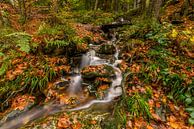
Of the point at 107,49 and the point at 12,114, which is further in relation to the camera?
the point at 107,49

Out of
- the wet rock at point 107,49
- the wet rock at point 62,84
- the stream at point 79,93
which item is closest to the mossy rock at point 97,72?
the stream at point 79,93

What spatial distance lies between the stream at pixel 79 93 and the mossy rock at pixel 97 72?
16 centimetres

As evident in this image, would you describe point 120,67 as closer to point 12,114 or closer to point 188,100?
point 188,100

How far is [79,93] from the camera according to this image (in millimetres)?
5023

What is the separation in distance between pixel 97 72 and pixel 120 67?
875mm

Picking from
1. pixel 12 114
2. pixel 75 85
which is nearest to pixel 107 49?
pixel 75 85

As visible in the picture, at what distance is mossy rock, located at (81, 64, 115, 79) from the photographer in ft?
17.7

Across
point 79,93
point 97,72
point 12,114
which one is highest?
point 97,72

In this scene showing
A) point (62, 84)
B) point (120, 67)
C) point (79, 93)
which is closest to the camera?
point (79, 93)

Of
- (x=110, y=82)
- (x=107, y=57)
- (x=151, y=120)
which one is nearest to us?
(x=151, y=120)

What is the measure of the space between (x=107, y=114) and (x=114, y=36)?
222 inches

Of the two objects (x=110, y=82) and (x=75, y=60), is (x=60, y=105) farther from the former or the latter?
(x=75, y=60)

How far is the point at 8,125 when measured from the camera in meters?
3.96

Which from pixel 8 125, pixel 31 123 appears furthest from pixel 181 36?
pixel 8 125
